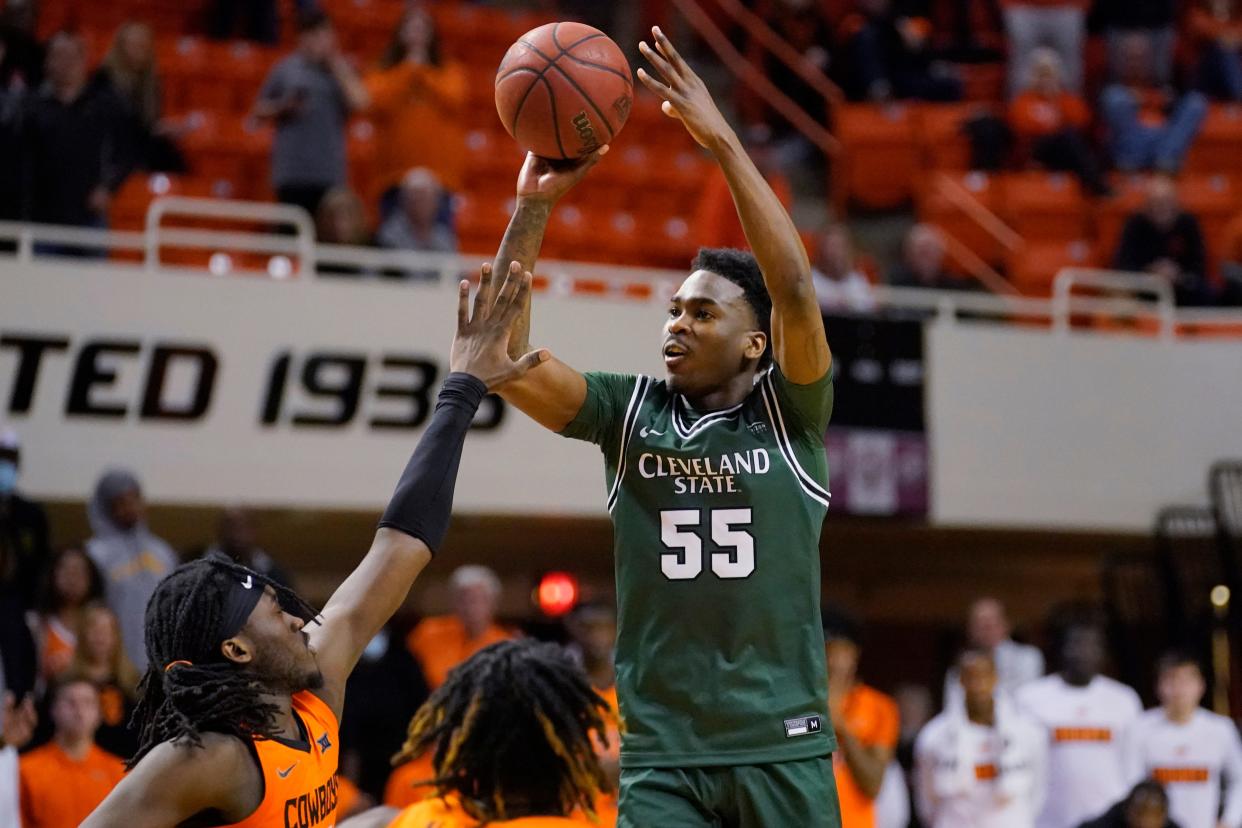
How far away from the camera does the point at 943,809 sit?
32.8ft

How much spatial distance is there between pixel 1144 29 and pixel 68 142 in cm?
960

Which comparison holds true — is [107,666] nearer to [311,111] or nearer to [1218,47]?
[311,111]

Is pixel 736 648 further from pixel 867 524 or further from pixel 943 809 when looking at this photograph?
pixel 867 524

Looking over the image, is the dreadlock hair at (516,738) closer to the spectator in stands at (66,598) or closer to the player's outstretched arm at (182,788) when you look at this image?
the player's outstretched arm at (182,788)

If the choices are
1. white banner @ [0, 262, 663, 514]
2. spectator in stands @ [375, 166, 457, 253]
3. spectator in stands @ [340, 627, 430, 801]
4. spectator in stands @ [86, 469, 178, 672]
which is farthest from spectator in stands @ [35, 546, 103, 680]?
spectator in stands @ [375, 166, 457, 253]

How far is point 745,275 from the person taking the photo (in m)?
4.88

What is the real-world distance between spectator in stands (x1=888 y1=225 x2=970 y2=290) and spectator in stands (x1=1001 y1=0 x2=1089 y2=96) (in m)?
3.53

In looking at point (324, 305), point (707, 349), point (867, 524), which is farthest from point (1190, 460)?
point (707, 349)

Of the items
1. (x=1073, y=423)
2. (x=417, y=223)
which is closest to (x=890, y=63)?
(x=1073, y=423)

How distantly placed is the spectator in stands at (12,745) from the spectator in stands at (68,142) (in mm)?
3763

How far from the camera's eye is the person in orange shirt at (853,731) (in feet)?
28.1

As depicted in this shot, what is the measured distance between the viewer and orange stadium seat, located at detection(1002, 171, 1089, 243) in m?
14.7

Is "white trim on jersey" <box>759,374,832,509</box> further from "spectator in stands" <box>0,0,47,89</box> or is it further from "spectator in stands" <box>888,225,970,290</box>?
"spectator in stands" <box>888,225,970,290</box>

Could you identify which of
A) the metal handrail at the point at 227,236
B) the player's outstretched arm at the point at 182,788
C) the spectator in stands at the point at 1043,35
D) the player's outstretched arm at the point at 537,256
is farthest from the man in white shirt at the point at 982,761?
the spectator in stands at the point at 1043,35
